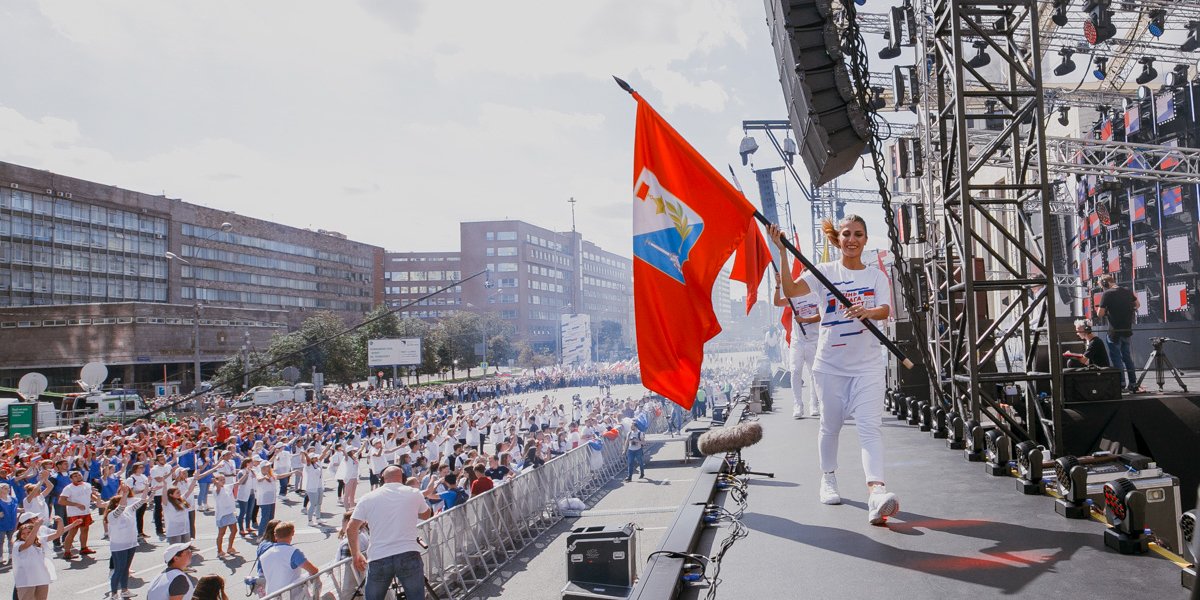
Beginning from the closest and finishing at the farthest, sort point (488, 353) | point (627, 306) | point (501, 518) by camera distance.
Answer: point (501, 518)
point (488, 353)
point (627, 306)

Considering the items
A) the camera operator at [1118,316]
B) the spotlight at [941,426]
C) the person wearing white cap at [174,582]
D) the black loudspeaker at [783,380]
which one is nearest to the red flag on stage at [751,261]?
the spotlight at [941,426]

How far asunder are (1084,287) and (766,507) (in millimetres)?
24173

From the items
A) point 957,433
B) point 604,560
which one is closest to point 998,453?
point 957,433

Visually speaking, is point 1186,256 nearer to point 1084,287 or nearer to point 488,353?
point 1084,287

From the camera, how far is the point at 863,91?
23.4 feet

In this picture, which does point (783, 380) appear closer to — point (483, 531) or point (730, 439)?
point (483, 531)

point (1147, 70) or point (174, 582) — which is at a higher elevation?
point (1147, 70)

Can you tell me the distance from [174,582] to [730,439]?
6.50 meters

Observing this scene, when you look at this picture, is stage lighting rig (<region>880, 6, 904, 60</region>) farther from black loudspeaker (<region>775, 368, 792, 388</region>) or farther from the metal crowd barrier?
black loudspeaker (<region>775, 368, 792, 388</region>)

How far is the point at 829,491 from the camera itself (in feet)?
15.5

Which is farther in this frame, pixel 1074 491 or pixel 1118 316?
pixel 1118 316

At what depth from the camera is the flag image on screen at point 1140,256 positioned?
68.9 feet

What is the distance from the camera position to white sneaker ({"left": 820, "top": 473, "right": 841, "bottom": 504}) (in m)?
4.69

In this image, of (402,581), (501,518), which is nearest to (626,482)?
(501,518)
